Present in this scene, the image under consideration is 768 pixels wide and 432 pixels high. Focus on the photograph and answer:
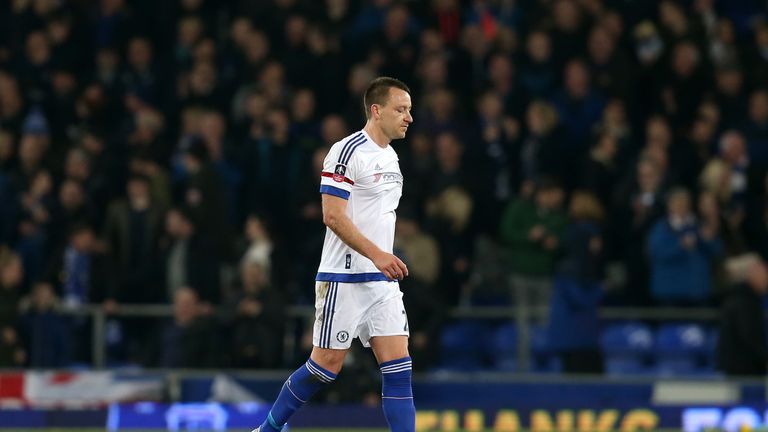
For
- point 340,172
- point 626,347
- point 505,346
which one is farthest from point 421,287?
point 340,172

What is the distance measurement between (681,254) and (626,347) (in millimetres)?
1312

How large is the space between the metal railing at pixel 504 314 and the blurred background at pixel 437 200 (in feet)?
0.11

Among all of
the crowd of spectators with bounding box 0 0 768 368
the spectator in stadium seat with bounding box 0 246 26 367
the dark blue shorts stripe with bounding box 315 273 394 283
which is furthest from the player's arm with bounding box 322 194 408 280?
the spectator in stadium seat with bounding box 0 246 26 367

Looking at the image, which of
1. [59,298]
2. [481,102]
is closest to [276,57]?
[481,102]

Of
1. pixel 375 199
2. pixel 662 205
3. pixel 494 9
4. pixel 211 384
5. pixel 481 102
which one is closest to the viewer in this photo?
pixel 375 199

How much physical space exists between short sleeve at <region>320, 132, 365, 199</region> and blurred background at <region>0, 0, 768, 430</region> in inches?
263

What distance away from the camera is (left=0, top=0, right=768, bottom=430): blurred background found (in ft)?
56.2

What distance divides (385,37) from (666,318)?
4967 mm

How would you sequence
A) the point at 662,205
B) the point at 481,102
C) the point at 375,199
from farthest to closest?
the point at 481,102, the point at 662,205, the point at 375,199

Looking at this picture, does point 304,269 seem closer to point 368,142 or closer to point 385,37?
point 385,37

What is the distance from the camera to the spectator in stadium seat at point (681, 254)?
56.6ft

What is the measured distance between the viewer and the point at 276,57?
19812mm

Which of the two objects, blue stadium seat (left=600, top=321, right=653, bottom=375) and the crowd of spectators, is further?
blue stadium seat (left=600, top=321, right=653, bottom=375)

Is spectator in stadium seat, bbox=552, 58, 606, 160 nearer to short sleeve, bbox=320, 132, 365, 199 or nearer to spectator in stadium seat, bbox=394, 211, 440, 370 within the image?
spectator in stadium seat, bbox=394, 211, 440, 370
